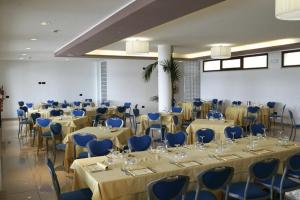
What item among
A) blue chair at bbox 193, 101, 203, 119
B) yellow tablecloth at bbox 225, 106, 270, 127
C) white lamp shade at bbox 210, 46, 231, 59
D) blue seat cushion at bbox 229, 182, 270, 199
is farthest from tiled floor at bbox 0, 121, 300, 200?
blue chair at bbox 193, 101, 203, 119

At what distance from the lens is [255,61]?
13.7 meters

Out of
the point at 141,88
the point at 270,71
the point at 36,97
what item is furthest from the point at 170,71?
the point at 36,97

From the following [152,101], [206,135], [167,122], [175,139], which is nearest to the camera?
[175,139]

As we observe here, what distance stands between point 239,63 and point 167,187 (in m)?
12.3

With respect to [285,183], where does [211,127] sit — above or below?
above

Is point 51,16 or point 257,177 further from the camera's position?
point 51,16

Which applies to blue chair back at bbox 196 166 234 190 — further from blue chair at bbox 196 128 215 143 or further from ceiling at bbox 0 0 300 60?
ceiling at bbox 0 0 300 60

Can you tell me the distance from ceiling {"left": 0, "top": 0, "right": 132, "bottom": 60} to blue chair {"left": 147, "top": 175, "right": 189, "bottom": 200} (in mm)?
3249

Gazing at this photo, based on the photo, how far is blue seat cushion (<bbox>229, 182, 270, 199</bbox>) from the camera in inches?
145

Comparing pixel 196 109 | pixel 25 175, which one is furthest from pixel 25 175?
pixel 196 109

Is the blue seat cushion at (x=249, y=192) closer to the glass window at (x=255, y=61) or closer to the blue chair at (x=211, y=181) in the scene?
the blue chair at (x=211, y=181)

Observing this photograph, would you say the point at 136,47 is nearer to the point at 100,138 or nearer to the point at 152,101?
the point at 100,138

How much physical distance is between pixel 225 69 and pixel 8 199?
12.4 metres

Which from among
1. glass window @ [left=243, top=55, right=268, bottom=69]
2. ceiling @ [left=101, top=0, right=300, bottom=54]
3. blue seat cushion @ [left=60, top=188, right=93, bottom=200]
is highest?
ceiling @ [left=101, top=0, right=300, bottom=54]
